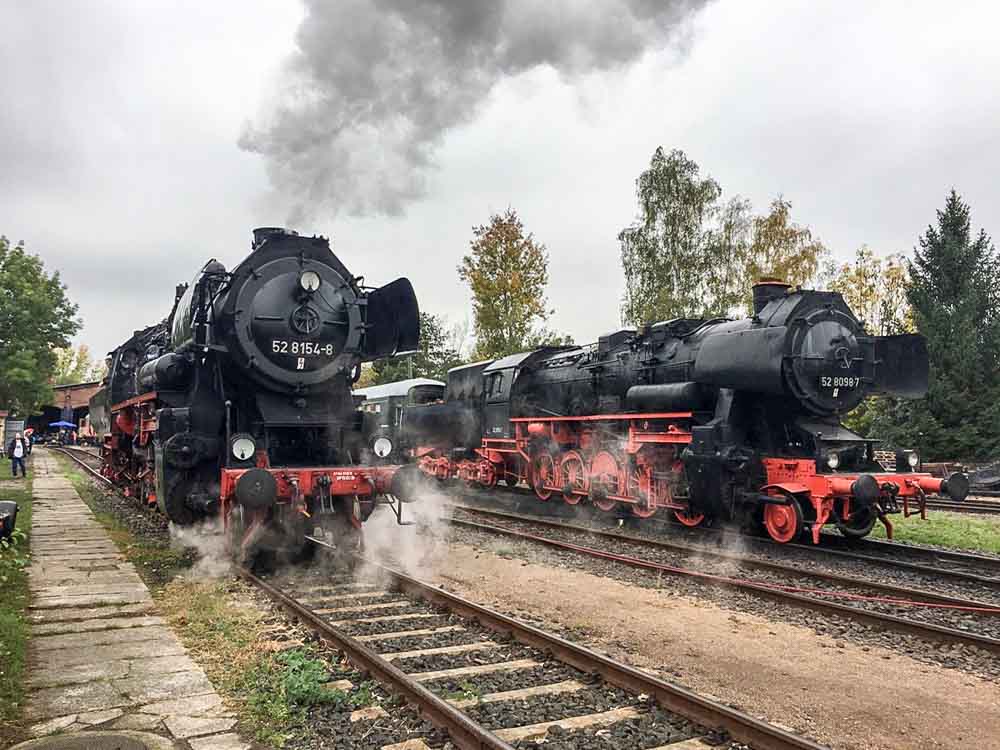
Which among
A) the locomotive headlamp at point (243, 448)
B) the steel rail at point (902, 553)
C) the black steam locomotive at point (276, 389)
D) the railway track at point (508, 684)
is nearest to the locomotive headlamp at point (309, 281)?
the black steam locomotive at point (276, 389)

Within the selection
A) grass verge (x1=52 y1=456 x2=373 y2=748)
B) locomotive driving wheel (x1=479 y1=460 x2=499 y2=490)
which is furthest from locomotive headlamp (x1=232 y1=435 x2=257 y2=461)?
locomotive driving wheel (x1=479 y1=460 x2=499 y2=490)

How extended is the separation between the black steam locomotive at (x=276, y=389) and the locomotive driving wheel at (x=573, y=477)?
6.16 metres

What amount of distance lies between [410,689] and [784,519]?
721cm

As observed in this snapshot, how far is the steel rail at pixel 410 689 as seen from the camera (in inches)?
150

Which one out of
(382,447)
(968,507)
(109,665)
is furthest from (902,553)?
(109,665)

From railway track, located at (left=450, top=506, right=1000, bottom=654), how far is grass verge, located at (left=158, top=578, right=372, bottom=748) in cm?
430

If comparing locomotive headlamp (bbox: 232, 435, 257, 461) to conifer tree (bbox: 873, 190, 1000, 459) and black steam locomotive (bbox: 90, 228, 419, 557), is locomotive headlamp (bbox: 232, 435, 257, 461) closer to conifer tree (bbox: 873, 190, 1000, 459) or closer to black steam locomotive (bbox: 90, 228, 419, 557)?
black steam locomotive (bbox: 90, 228, 419, 557)

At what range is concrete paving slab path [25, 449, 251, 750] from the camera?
419cm

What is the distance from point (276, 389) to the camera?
8406mm

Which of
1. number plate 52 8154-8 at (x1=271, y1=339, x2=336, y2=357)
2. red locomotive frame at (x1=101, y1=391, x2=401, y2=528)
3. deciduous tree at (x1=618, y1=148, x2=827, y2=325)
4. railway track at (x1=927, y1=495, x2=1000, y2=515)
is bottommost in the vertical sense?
railway track at (x1=927, y1=495, x2=1000, y2=515)

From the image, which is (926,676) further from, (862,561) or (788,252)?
(788,252)

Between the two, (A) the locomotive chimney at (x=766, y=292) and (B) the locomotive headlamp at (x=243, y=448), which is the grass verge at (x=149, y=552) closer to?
(B) the locomotive headlamp at (x=243, y=448)

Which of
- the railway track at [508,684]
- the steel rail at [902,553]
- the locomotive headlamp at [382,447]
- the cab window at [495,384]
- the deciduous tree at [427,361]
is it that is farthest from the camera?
the deciduous tree at [427,361]

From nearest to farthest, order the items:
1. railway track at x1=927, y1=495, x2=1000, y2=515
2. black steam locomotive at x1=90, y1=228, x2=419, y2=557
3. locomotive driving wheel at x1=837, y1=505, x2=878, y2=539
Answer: black steam locomotive at x1=90, y1=228, x2=419, y2=557 < locomotive driving wheel at x1=837, y1=505, x2=878, y2=539 < railway track at x1=927, y1=495, x2=1000, y2=515
